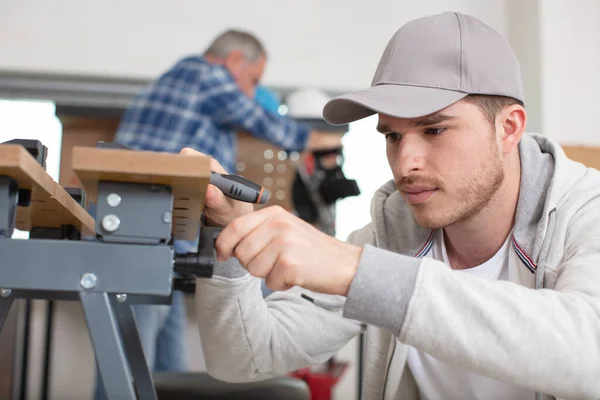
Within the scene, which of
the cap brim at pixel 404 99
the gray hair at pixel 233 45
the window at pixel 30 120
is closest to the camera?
the cap brim at pixel 404 99

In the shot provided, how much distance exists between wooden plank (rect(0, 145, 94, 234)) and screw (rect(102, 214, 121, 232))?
0.25 ft

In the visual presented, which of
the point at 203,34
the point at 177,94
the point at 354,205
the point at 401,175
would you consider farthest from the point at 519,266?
the point at 203,34

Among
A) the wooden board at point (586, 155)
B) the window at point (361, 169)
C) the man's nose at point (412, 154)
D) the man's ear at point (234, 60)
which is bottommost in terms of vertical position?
the window at point (361, 169)

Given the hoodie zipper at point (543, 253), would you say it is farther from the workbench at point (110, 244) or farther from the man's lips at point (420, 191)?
the workbench at point (110, 244)

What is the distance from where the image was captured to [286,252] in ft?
2.30

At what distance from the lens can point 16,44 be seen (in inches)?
128

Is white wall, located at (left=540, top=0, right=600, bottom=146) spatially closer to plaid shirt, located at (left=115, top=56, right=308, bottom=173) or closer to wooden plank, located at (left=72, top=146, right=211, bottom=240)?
plaid shirt, located at (left=115, top=56, right=308, bottom=173)

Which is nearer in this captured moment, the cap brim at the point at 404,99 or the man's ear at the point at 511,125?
the cap brim at the point at 404,99

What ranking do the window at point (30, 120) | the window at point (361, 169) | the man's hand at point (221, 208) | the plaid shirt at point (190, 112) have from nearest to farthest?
the man's hand at point (221, 208)
the plaid shirt at point (190, 112)
the window at point (30, 120)
the window at point (361, 169)

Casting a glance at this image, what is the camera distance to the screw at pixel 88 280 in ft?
2.05

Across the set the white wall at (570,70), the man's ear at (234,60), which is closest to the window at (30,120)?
the man's ear at (234,60)

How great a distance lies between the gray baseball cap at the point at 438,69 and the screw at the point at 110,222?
0.48 metres

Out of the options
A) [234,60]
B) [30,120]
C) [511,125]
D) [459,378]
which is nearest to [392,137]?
[511,125]

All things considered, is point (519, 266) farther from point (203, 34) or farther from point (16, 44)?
point (16, 44)
